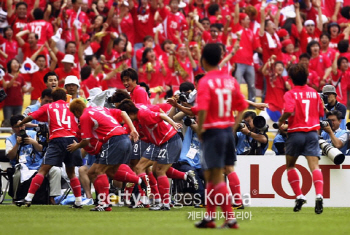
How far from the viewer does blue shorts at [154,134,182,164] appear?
39.4 ft

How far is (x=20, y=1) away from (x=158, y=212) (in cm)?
988

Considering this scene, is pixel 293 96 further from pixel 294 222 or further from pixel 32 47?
pixel 32 47

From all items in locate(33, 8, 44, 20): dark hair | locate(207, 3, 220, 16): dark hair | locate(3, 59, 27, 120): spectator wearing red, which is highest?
locate(207, 3, 220, 16): dark hair

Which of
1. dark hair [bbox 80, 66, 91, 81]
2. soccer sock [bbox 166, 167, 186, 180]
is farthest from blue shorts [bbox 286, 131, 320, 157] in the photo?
dark hair [bbox 80, 66, 91, 81]

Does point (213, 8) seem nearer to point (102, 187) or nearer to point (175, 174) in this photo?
point (175, 174)

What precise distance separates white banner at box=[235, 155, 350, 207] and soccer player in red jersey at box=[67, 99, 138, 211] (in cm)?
267

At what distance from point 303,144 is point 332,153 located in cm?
193

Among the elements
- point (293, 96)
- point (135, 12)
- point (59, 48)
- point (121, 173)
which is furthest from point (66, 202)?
point (135, 12)

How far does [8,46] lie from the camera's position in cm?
1911

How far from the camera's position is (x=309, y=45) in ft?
64.7

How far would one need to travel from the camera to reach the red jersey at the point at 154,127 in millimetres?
11969

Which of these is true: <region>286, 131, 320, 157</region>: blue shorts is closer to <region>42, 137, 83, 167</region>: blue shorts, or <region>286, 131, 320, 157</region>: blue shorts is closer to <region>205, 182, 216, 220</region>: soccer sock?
<region>205, 182, 216, 220</region>: soccer sock

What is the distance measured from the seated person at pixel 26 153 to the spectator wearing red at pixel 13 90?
311 cm

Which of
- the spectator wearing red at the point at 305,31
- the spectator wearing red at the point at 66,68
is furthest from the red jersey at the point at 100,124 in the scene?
Answer: the spectator wearing red at the point at 305,31
